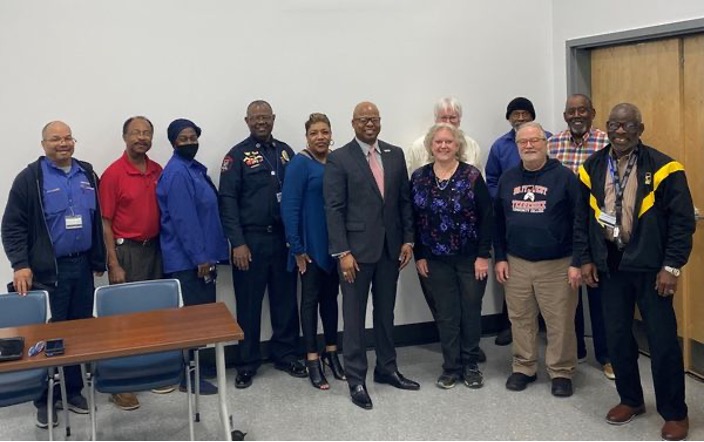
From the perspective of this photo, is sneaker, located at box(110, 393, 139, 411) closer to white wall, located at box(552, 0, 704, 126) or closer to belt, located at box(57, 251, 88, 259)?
belt, located at box(57, 251, 88, 259)

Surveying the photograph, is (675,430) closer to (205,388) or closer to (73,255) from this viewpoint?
(205,388)

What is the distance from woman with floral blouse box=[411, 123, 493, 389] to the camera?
3744 mm

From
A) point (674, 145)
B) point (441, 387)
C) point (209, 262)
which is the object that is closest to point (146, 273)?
point (209, 262)

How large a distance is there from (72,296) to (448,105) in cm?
269

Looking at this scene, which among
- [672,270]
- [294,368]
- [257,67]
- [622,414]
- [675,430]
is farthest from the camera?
[257,67]

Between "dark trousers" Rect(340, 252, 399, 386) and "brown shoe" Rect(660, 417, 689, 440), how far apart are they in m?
1.52

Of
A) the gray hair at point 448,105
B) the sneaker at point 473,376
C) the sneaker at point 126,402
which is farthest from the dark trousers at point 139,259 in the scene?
the gray hair at point 448,105

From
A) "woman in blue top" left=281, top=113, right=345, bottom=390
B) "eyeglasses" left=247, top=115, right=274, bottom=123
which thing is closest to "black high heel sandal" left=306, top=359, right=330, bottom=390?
"woman in blue top" left=281, top=113, right=345, bottom=390

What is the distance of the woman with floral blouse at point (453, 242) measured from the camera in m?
3.74

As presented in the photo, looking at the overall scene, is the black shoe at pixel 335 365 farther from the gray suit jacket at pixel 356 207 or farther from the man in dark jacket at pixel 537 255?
the man in dark jacket at pixel 537 255

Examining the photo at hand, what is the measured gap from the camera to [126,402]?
3.83m

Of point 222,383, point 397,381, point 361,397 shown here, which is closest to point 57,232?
point 222,383

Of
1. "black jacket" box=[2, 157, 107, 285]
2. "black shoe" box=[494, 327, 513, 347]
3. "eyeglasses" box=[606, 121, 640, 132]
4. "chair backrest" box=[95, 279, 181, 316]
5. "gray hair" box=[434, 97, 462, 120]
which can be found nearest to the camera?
"eyeglasses" box=[606, 121, 640, 132]

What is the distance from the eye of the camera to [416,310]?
4.97 m
